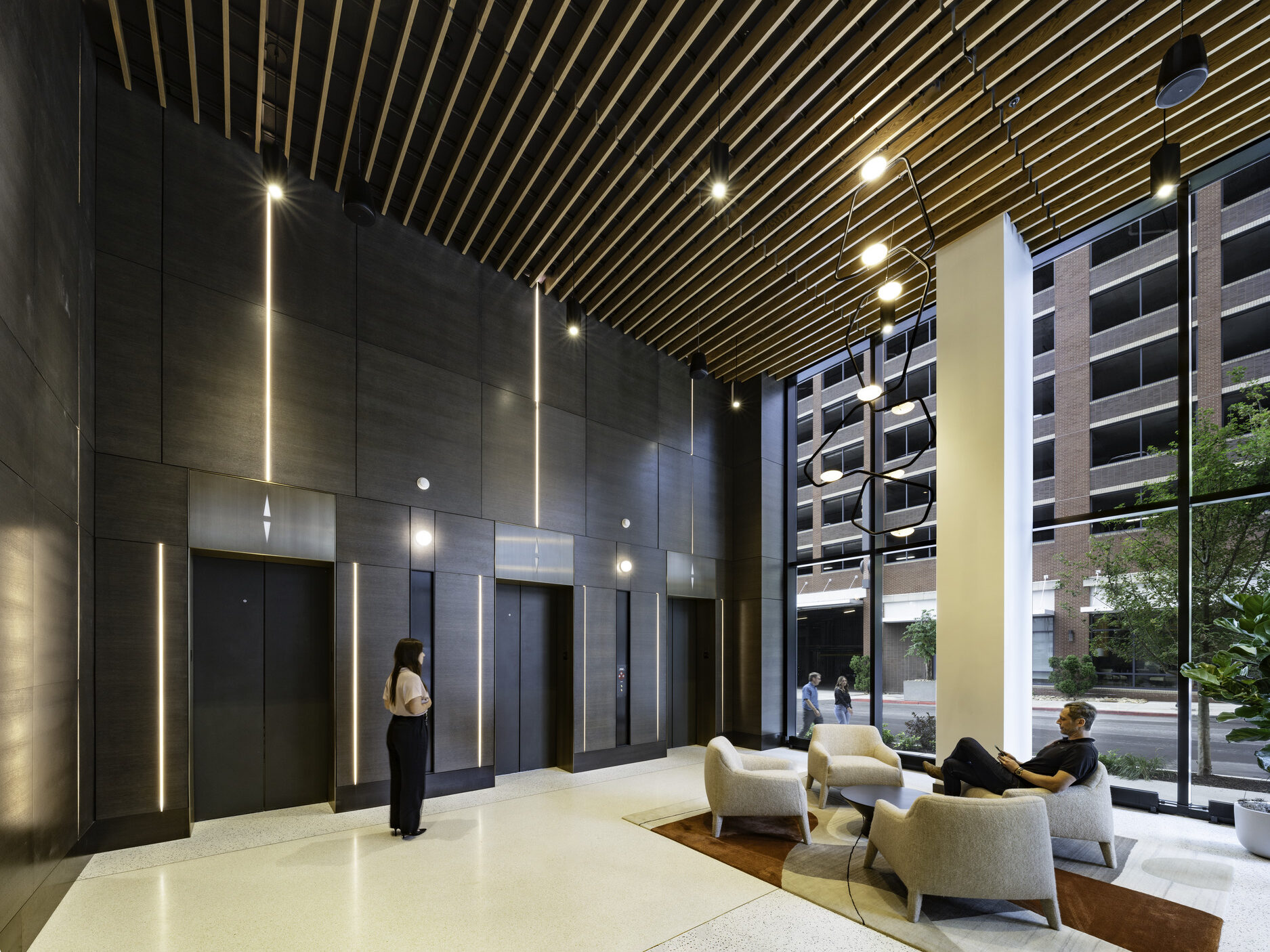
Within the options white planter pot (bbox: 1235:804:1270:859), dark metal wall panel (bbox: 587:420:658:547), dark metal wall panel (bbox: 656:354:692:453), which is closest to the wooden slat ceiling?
dark metal wall panel (bbox: 587:420:658:547)

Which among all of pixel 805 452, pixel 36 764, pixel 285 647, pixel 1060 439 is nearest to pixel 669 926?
pixel 36 764

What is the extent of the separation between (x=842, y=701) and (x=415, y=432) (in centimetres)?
636

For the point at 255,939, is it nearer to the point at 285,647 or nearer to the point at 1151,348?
the point at 285,647

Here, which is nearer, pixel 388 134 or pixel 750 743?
pixel 388 134

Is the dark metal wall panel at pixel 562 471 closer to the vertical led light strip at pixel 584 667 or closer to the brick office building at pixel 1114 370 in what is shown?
the vertical led light strip at pixel 584 667

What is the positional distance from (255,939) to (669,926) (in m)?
2.22

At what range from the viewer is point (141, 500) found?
5.17 meters

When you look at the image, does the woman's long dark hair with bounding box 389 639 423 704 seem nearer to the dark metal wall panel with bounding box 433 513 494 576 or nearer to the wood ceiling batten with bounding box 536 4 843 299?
the dark metal wall panel with bounding box 433 513 494 576

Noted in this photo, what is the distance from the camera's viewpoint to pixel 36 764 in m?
3.59

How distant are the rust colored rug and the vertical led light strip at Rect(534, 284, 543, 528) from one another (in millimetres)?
3571

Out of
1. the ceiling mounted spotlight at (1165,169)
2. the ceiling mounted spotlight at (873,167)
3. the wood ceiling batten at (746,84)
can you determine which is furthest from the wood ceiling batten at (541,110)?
the ceiling mounted spotlight at (1165,169)

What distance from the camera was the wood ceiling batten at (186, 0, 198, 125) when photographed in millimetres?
4422

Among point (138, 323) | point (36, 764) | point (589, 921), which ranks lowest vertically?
point (589, 921)

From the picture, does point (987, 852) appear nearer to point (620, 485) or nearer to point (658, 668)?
point (658, 668)
